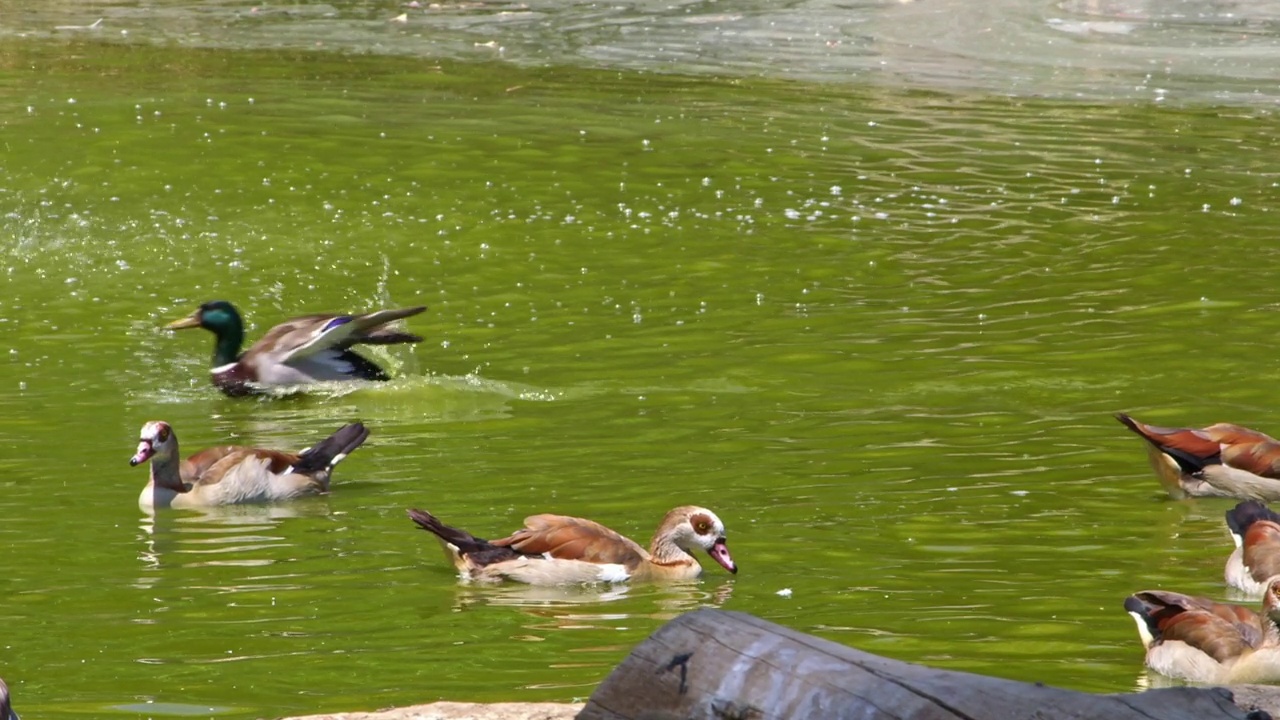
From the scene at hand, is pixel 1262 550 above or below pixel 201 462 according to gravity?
above

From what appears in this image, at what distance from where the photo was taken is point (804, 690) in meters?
6.71

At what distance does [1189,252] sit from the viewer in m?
20.3

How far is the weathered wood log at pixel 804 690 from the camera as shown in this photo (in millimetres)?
6441

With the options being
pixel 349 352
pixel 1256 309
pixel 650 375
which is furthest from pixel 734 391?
pixel 1256 309

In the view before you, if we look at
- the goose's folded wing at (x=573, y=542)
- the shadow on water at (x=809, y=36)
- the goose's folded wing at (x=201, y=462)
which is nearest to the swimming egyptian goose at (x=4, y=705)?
the goose's folded wing at (x=573, y=542)

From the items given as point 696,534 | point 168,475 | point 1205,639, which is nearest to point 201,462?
point 168,475

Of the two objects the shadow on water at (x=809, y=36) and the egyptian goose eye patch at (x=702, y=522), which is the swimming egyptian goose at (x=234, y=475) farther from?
the shadow on water at (x=809, y=36)

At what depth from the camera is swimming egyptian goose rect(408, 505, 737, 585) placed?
34.9ft

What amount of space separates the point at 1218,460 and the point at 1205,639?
3553mm

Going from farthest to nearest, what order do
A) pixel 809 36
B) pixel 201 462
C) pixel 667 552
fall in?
pixel 809 36 → pixel 201 462 → pixel 667 552

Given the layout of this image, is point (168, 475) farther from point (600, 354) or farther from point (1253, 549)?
point (1253, 549)

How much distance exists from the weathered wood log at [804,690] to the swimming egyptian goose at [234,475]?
19.8 ft

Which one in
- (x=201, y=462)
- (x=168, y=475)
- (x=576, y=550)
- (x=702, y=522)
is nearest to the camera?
(x=702, y=522)

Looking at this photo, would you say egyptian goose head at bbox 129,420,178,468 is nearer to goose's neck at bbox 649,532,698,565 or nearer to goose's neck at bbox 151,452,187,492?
goose's neck at bbox 151,452,187,492
